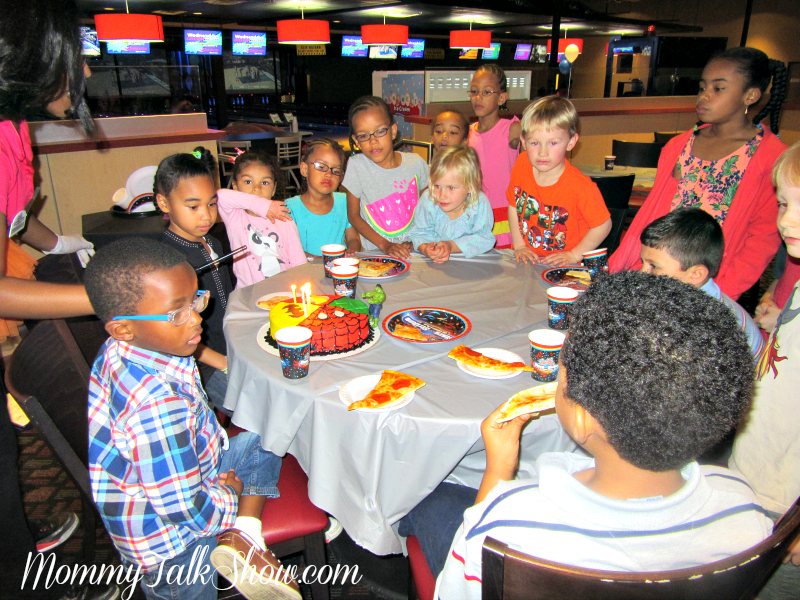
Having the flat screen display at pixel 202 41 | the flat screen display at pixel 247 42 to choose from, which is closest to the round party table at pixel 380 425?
the flat screen display at pixel 202 41

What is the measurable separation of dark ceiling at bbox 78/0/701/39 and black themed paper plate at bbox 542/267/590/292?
818 centimetres

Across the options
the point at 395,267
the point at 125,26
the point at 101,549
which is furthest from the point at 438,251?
the point at 125,26

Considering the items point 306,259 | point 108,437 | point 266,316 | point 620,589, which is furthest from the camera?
point 306,259

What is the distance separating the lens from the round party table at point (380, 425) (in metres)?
1.34

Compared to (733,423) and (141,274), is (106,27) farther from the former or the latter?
(733,423)

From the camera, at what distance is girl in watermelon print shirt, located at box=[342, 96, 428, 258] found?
304 cm

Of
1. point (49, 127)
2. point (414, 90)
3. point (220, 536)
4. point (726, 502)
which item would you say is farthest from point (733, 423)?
point (414, 90)

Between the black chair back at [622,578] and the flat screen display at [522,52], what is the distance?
21.1m

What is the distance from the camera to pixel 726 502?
0.87 metres

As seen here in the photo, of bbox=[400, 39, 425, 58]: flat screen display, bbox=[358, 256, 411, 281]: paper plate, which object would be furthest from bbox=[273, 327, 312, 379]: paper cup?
bbox=[400, 39, 425, 58]: flat screen display

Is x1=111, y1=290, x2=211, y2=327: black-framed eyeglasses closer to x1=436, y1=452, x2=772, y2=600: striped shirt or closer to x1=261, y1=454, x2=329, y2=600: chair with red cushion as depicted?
x1=261, y1=454, x2=329, y2=600: chair with red cushion

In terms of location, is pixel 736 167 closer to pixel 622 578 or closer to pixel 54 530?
pixel 622 578

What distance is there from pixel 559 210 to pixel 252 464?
1.99m

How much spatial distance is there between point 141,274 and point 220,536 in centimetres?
78
